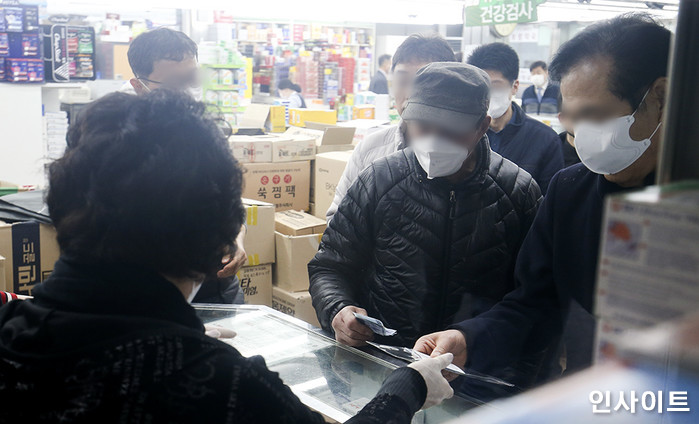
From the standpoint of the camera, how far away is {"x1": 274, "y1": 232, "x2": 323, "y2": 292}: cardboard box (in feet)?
12.9

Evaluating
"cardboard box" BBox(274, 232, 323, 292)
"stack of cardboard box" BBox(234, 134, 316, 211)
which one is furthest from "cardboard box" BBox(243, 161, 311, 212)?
"cardboard box" BBox(274, 232, 323, 292)

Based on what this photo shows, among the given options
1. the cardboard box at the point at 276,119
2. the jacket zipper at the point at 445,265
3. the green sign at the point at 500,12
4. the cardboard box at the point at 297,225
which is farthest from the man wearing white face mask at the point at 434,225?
the cardboard box at the point at 276,119

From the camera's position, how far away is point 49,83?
238 inches

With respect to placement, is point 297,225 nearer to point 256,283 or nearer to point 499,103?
point 256,283

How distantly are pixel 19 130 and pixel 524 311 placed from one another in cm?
550

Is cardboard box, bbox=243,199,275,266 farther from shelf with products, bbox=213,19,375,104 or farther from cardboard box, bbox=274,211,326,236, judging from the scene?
shelf with products, bbox=213,19,375,104

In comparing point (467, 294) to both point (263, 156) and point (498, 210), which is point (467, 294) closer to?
point (498, 210)

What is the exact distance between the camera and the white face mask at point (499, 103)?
11.4 feet

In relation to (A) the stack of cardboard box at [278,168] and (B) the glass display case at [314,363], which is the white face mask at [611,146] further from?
(A) the stack of cardboard box at [278,168]

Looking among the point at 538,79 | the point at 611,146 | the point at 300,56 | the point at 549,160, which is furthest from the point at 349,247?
the point at 300,56

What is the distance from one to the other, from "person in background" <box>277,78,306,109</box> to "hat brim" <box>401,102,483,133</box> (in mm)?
8393

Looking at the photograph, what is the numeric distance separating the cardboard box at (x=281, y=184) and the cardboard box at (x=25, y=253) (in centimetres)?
147

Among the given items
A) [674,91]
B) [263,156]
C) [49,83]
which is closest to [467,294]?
[674,91]

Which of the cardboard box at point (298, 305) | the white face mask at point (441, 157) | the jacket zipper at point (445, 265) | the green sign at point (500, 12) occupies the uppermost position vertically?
the green sign at point (500, 12)
